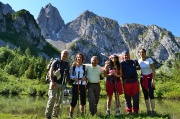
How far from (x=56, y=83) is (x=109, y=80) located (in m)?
3.39

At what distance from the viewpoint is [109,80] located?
55.0ft

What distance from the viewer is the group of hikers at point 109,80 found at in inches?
625

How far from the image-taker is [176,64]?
14612 centimetres

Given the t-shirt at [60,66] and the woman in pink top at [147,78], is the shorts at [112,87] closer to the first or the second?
the woman in pink top at [147,78]

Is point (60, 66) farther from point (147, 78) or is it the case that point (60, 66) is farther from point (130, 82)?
point (147, 78)

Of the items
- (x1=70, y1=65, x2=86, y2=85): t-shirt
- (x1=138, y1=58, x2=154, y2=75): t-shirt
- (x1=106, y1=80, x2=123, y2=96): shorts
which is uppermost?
(x1=138, y1=58, x2=154, y2=75): t-shirt

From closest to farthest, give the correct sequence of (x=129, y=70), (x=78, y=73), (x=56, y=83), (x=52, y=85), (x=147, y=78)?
1. (x=52, y=85)
2. (x=56, y=83)
3. (x=78, y=73)
4. (x=129, y=70)
5. (x=147, y=78)

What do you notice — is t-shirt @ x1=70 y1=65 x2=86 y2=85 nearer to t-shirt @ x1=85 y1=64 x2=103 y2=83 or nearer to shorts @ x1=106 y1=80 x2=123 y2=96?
t-shirt @ x1=85 y1=64 x2=103 y2=83

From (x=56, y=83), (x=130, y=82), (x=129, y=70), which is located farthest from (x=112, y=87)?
(x=56, y=83)

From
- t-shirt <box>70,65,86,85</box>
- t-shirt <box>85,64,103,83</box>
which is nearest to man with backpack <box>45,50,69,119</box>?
t-shirt <box>70,65,86,85</box>

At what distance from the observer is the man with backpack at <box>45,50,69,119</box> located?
15164 mm

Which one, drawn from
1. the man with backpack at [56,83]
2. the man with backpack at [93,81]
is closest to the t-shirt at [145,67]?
the man with backpack at [93,81]

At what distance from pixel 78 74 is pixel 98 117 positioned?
2.93 metres

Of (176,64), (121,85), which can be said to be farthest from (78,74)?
(176,64)
